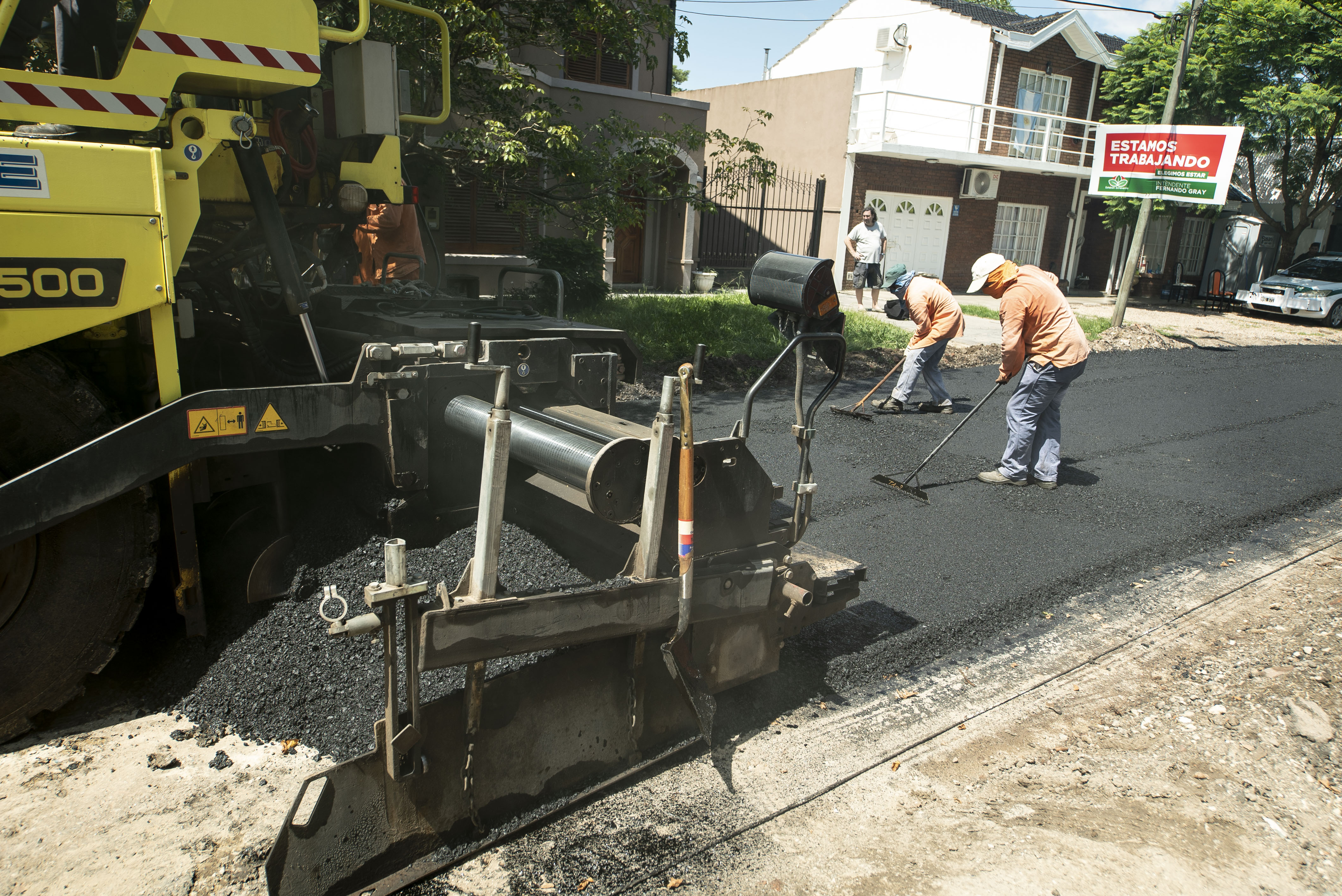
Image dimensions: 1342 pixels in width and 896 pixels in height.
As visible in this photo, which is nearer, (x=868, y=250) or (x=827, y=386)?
(x=827, y=386)

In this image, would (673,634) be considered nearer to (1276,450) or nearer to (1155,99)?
(1276,450)

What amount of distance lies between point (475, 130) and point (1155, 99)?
62.1ft

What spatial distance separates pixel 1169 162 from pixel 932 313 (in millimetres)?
9389

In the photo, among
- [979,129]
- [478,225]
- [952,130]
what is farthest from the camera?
[952,130]

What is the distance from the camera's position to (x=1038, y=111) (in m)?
22.5

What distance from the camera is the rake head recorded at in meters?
5.91

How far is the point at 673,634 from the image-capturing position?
2.75 meters

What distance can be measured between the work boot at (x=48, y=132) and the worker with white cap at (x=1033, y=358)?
525 cm

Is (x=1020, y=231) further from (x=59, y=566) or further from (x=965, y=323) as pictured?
(x=59, y=566)

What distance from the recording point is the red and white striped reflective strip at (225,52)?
261cm

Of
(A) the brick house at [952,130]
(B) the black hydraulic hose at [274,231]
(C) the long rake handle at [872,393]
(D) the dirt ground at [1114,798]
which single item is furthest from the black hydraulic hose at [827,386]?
(A) the brick house at [952,130]

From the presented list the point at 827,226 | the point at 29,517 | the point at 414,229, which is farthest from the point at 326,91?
the point at 827,226

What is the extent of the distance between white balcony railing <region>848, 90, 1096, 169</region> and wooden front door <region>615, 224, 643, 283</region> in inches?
226

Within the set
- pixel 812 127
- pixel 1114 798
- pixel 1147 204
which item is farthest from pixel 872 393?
pixel 812 127
